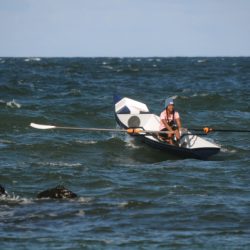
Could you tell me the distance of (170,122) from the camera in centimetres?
1919

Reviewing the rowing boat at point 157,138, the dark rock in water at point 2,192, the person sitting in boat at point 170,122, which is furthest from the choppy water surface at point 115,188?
the person sitting in boat at point 170,122

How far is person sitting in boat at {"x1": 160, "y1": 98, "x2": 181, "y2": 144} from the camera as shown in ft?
62.3

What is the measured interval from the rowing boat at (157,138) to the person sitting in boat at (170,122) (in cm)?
21

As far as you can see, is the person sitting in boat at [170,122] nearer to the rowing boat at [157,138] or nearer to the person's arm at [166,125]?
the person's arm at [166,125]

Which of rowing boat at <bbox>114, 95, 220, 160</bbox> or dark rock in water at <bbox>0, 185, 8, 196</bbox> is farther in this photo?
rowing boat at <bbox>114, 95, 220, 160</bbox>

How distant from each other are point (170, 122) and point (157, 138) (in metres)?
0.52

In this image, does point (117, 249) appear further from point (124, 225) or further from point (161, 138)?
point (161, 138)

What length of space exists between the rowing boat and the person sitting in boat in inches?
8.2

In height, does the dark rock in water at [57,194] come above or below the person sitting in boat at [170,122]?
below

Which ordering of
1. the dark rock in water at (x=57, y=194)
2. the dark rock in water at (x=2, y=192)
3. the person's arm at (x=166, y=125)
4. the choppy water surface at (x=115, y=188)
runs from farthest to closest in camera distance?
the person's arm at (x=166, y=125), the dark rock in water at (x=2, y=192), the dark rock in water at (x=57, y=194), the choppy water surface at (x=115, y=188)

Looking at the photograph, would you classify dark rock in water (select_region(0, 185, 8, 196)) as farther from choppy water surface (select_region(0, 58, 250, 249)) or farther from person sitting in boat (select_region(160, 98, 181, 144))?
person sitting in boat (select_region(160, 98, 181, 144))

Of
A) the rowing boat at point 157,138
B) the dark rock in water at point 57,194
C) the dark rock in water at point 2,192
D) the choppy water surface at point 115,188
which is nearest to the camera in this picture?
the choppy water surface at point 115,188

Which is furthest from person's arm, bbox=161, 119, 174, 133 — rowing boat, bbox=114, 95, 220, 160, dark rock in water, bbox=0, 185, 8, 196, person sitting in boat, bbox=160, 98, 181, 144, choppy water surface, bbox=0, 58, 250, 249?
dark rock in water, bbox=0, 185, 8, 196

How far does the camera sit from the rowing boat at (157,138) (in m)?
18.4
